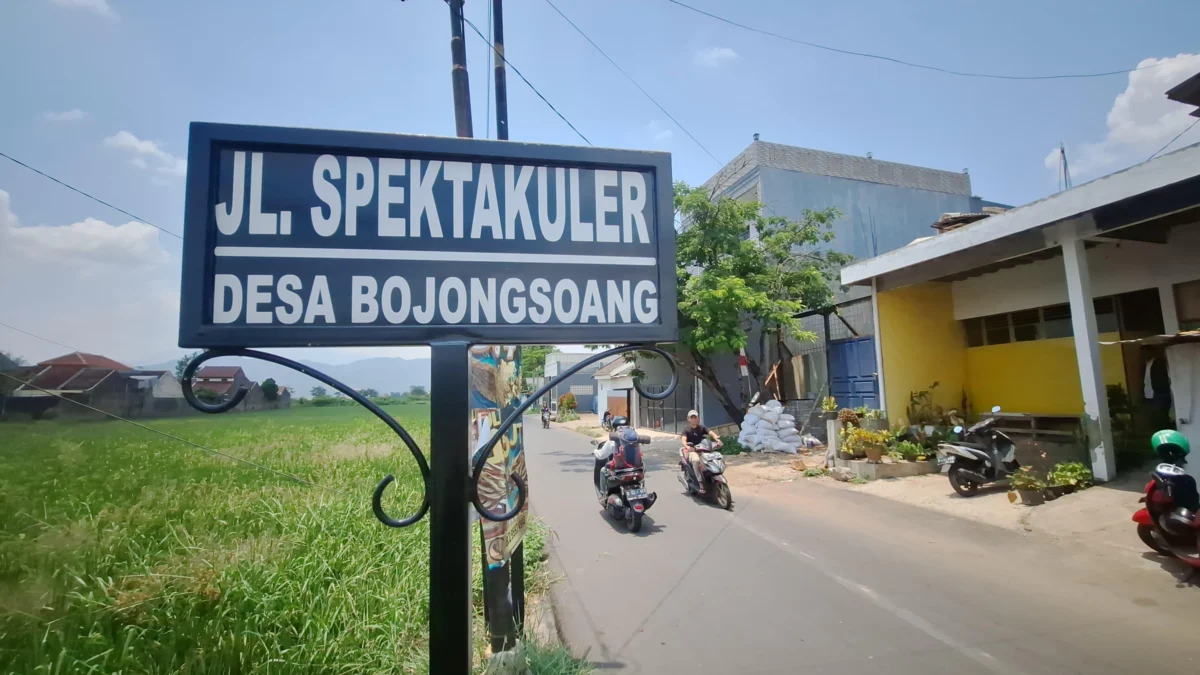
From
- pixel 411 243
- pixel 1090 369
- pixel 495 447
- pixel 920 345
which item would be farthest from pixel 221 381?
pixel 920 345

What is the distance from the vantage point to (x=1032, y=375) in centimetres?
999

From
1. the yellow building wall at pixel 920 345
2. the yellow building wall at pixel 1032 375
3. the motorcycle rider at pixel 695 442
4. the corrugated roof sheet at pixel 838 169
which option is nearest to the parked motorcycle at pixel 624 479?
the motorcycle rider at pixel 695 442

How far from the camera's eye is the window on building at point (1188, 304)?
7.59m

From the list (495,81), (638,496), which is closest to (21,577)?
(495,81)

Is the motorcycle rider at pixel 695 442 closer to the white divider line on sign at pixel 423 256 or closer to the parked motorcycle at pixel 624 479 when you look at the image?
the parked motorcycle at pixel 624 479

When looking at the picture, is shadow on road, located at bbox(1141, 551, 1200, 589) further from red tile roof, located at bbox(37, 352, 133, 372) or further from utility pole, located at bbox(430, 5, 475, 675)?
red tile roof, located at bbox(37, 352, 133, 372)

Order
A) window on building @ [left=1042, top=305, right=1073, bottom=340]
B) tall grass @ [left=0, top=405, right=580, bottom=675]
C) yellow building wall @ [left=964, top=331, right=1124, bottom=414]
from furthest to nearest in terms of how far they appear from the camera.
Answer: window on building @ [left=1042, top=305, right=1073, bottom=340]
yellow building wall @ [left=964, top=331, right=1124, bottom=414]
tall grass @ [left=0, top=405, right=580, bottom=675]

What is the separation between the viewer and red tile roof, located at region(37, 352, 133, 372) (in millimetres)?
2603

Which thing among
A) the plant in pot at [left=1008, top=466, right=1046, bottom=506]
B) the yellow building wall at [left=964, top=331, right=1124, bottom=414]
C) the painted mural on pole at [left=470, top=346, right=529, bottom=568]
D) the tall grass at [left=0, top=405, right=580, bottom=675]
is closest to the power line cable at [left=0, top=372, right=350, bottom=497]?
the tall grass at [left=0, top=405, right=580, bottom=675]

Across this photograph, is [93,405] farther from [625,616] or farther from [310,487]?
[625,616]

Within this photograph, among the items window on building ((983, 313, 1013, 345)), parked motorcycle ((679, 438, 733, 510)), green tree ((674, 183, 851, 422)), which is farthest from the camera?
green tree ((674, 183, 851, 422))

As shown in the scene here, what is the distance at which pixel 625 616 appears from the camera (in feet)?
13.0

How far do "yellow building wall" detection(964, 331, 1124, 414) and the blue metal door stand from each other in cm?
169

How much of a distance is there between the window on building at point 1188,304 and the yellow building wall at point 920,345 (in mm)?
3496
